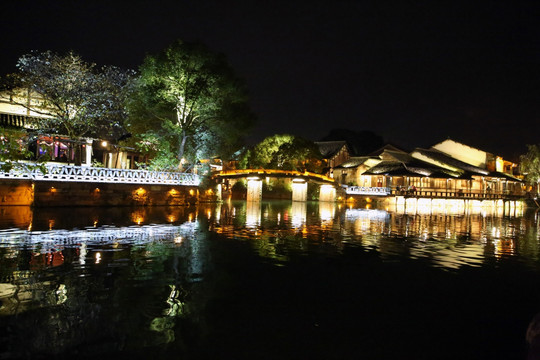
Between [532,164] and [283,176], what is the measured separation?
42.6 m

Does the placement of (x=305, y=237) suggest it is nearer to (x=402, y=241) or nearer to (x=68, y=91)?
(x=402, y=241)

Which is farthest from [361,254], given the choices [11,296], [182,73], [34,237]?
[182,73]

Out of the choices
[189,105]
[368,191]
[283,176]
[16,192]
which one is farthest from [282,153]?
[16,192]

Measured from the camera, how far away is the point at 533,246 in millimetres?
18719

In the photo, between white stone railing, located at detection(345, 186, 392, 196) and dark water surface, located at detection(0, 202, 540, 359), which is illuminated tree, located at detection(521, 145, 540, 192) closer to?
white stone railing, located at detection(345, 186, 392, 196)

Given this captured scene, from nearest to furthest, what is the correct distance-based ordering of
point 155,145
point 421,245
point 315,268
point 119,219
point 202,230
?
point 315,268
point 421,245
point 202,230
point 119,219
point 155,145

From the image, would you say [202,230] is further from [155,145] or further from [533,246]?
[155,145]

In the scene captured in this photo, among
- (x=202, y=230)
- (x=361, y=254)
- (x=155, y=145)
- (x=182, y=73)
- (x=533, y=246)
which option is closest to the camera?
(x=361, y=254)

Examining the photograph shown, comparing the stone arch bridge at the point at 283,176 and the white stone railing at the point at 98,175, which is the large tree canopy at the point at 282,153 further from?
the white stone railing at the point at 98,175

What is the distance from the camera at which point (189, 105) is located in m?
38.2

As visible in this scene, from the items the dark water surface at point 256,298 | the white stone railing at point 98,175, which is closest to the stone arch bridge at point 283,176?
the white stone railing at point 98,175

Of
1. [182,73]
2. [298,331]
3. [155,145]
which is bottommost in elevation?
[298,331]

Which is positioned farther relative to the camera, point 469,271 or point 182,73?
point 182,73

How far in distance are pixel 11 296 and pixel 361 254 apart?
35.6ft
